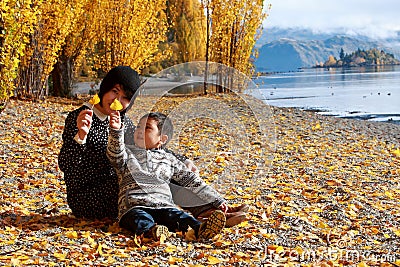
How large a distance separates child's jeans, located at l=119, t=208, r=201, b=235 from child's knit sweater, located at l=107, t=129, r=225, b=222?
0.05 meters

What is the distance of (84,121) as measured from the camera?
4168mm

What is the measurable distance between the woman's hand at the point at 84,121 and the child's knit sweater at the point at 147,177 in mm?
174

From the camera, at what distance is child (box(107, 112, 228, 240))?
4223 millimetres

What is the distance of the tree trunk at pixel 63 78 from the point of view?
660 inches

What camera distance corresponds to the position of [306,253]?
4.20 meters

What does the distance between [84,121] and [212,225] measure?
3.84 ft

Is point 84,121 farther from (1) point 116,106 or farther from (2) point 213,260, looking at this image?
(2) point 213,260

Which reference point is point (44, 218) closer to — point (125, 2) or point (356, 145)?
point (356, 145)

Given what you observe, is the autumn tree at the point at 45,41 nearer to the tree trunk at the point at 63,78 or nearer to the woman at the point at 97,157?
the tree trunk at the point at 63,78

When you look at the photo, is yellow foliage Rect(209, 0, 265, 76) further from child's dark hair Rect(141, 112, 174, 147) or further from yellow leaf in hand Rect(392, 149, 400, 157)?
child's dark hair Rect(141, 112, 174, 147)

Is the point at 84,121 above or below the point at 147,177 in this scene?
above

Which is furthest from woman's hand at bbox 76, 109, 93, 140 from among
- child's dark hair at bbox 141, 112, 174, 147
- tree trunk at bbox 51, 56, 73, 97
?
tree trunk at bbox 51, 56, 73, 97

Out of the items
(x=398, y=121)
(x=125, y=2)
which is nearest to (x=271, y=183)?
(x=125, y=2)

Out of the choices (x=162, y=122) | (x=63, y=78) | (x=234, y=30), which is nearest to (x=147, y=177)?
(x=162, y=122)
